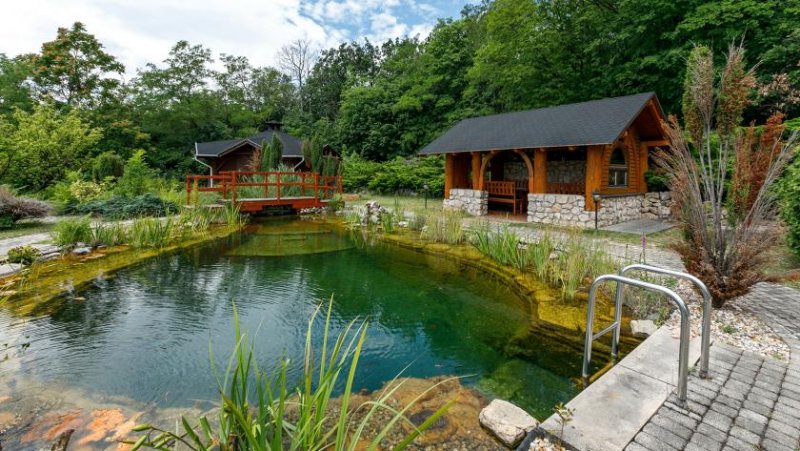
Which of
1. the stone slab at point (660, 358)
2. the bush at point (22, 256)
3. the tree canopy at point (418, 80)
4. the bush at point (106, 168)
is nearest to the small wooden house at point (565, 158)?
the tree canopy at point (418, 80)

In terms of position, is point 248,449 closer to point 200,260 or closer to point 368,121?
point 200,260

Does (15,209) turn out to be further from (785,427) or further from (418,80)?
(418,80)

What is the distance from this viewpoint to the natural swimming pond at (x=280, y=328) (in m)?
3.13

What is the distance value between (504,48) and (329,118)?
22.0 m

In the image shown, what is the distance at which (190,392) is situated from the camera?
2980 millimetres

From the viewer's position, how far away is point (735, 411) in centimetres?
222

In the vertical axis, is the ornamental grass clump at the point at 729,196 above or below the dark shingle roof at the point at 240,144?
below

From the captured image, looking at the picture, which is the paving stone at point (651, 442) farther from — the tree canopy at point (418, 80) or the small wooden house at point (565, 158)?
the tree canopy at point (418, 80)

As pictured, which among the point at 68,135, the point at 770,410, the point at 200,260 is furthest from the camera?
the point at 68,135

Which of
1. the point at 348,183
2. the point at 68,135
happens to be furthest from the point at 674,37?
the point at 68,135

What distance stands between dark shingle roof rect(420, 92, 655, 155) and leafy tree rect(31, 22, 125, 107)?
75.4ft

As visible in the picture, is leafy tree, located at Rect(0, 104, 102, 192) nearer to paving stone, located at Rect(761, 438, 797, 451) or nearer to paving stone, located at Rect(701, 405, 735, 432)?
paving stone, located at Rect(701, 405, 735, 432)

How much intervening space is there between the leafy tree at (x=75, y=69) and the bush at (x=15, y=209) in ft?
59.4

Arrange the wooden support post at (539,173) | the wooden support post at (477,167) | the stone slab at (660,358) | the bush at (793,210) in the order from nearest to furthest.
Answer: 1. the stone slab at (660,358)
2. the bush at (793,210)
3. the wooden support post at (539,173)
4. the wooden support post at (477,167)
